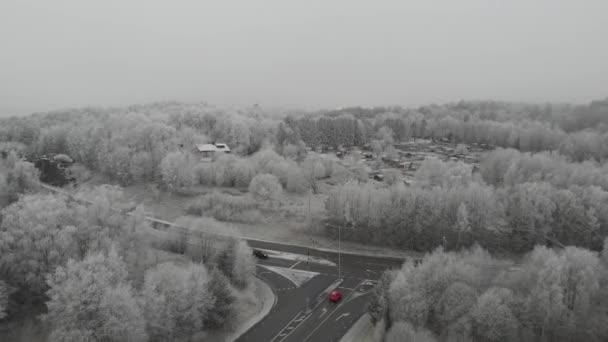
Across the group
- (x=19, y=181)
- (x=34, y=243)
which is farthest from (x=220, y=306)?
(x=19, y=181)

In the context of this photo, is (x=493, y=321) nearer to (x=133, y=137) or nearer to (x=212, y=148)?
(x=212, y=148)

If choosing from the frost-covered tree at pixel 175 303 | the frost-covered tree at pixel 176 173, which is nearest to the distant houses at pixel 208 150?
the frost-covered tree at pixel 176 173

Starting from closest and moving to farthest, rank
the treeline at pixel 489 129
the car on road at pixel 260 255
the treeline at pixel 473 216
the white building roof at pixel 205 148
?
the car on road at pixel 260 255 → the treeline at pixel 473 216 → the white building roof at pixel 205 148 → the treeline at pixel 489 129

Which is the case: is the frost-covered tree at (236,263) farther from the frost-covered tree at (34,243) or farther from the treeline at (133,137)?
the treeline at (133,137)

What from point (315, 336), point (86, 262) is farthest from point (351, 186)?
point (86, 262)

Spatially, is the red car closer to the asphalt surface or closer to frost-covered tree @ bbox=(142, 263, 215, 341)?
the asphalt surface

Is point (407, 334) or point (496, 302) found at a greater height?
point (496, 302)
